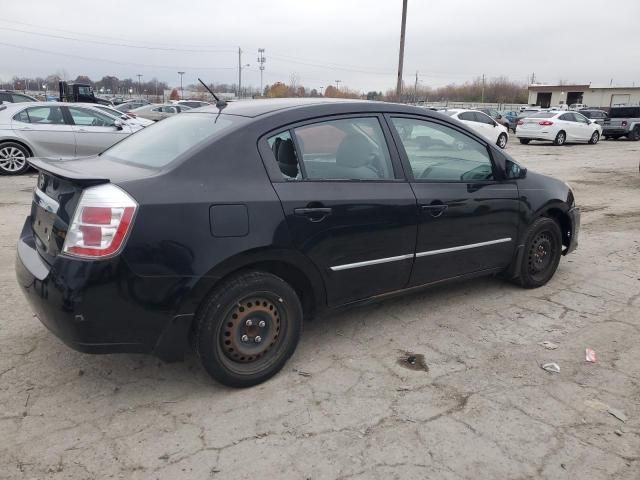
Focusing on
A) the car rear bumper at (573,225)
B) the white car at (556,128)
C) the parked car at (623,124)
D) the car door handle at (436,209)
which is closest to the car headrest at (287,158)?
the car door handle at (436,209)

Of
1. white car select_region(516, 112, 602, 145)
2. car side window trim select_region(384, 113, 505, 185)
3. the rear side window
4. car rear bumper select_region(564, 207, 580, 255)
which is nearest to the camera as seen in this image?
the rear side window

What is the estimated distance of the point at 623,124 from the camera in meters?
27.1

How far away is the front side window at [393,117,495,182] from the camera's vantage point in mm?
3711

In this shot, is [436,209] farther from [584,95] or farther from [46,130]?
[584,95]

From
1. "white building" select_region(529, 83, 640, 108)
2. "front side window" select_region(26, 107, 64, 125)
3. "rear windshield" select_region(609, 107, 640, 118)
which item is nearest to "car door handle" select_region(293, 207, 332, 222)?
"front side window" select_region(26, 107, 64, 125)

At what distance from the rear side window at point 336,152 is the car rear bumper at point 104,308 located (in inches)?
40.6

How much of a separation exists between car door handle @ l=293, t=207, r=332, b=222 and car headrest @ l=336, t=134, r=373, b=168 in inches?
16.0

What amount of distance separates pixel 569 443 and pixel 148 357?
8.26ft

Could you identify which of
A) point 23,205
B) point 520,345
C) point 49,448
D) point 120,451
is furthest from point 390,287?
point 23,205

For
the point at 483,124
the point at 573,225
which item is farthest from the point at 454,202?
the point at 483,124

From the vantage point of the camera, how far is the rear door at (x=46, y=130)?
10.4 meters

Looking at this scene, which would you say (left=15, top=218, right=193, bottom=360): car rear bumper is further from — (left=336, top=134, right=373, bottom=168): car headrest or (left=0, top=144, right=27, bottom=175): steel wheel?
(left=0, top=144, right=27, bottom=175): steel wheel

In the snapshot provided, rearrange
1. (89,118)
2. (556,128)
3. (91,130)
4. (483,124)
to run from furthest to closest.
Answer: (556,128), (483,124), (89,118), (91,130)

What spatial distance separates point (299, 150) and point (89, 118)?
933 centimetres
